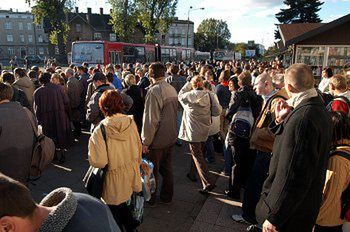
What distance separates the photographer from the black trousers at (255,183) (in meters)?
3.64

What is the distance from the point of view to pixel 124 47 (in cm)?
2158

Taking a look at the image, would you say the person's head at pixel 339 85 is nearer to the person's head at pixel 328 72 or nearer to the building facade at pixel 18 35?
the person's head at pixel 328 72

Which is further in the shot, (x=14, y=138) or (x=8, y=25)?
(x=8, y=25)

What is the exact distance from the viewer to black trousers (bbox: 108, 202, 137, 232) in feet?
11.3

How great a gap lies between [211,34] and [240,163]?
100340 millimetres

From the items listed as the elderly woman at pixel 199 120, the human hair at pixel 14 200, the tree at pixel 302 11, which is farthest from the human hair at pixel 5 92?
the tree at pixel 302 11

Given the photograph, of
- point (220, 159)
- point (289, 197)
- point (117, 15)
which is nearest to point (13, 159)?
point (289, 197)

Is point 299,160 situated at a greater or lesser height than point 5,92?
lesser

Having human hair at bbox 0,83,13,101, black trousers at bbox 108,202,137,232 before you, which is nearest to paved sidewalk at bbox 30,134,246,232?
black trousers at bbox 108,202,137,232

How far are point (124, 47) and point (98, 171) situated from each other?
19.3 meters

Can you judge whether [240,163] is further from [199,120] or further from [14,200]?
[14,200]

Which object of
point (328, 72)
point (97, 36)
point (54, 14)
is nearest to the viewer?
point (328, 72)

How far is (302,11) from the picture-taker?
39.5 metres

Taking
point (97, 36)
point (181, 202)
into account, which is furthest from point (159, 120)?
point (97, 36)
